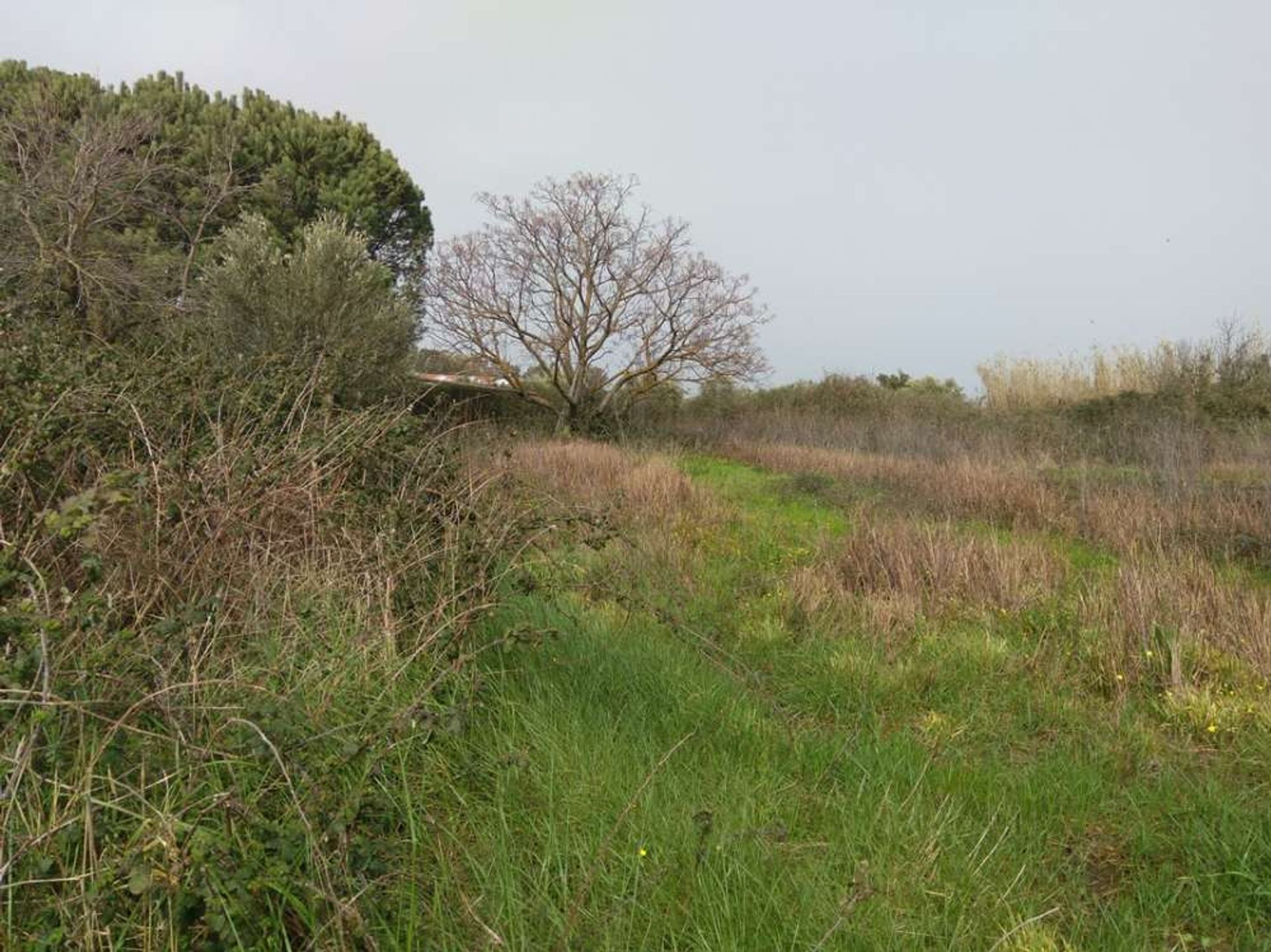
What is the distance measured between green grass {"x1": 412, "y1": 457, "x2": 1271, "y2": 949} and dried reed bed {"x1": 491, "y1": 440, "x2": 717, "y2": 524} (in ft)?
9.96

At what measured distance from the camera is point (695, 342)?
68.0 feet

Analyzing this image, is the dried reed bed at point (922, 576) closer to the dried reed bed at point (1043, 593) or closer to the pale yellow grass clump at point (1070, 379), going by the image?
the dried reed bed at point (1043, 593)

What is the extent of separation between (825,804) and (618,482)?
6.71 metres

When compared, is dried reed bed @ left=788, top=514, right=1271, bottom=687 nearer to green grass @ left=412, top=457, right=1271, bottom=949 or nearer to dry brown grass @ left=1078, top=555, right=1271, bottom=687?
dry brown grass @ left=1078, top=555, right=1271, bottom=687

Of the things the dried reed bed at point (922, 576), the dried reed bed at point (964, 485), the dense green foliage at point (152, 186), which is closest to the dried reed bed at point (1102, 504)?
the dried reed bed at point (964, 485)

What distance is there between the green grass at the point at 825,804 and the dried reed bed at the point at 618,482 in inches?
120

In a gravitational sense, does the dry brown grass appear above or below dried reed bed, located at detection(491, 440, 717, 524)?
below

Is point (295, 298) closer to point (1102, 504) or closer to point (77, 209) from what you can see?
point (77, 209)

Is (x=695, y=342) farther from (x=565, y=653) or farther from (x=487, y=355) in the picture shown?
(x=565, y=653)

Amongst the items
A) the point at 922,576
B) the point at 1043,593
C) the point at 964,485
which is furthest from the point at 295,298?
the point at 1043,593

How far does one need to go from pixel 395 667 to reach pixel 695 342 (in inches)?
754

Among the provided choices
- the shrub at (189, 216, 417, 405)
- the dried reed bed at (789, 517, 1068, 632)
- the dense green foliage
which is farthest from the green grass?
the dense green foliage

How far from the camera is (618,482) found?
8820 millimetres

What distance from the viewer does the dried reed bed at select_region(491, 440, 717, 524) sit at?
7.32 meters
